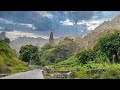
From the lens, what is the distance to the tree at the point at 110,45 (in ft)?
23.3

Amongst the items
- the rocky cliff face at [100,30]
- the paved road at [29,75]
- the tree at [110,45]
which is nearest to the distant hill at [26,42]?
the paved road at [29,75]

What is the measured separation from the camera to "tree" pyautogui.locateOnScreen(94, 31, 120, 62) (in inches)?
279

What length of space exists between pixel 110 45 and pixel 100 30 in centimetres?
42

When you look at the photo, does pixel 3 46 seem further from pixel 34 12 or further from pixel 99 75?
pixel 99 75

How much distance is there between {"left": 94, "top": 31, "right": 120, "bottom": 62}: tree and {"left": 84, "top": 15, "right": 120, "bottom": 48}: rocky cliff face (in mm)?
120

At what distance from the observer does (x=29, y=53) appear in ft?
23.5

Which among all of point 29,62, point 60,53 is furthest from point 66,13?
point 29,62

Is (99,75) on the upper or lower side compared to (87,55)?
lower

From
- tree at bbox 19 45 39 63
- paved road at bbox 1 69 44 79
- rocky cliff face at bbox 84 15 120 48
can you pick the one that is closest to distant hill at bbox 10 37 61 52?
tree at bbox 19 45 39 63

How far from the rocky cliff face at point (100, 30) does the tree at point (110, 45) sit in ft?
0.39

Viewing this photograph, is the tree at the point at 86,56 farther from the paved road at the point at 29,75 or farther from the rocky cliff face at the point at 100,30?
the paved road at the point at 29,75

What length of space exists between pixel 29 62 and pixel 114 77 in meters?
1.87

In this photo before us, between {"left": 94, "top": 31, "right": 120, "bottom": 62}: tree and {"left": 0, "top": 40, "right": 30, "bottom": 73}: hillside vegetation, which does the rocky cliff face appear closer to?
{"left": 94, "top": 31, "right": 120, "bottom": 62}: tree
